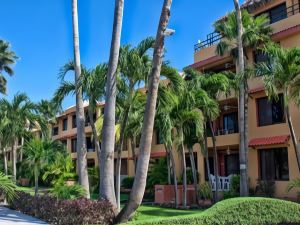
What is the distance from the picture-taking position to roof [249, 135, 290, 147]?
23.8 m

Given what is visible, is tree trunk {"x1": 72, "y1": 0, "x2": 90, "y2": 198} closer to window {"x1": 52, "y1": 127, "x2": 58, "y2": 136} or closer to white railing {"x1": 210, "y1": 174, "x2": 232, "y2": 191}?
white railing {"x1": 210, "y1": 174, "x2": 232, "y2": 191}

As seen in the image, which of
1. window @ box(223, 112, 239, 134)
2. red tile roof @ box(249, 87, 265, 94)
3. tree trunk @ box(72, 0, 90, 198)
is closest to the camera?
tree trunk @ box(72, 0, 90, 198)

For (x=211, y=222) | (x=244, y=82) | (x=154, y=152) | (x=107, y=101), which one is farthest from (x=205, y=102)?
(x=154, y=152)

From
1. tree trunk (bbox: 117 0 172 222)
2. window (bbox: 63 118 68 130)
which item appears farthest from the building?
window (bbox: 63 118 68 130)

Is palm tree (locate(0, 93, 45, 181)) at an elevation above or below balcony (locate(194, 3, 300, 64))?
below

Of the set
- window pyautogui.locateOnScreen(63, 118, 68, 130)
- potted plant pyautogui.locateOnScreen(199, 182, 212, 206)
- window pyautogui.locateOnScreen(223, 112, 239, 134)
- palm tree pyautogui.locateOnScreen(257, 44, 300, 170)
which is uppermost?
window pyautogui.locateOnScreen(63, 118, 68, 130)

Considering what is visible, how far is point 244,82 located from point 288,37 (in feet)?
16.3

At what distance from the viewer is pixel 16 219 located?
1734 cm

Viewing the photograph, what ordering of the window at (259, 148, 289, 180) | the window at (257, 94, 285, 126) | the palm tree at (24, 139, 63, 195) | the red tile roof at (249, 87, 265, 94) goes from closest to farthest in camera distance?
the palm tree at (24, 139, 63, 195)
the window at (259, 148, 289, 180)
the window at (257, 94, 285, 126)
the red tile roof at (249, 87, 265, 94)

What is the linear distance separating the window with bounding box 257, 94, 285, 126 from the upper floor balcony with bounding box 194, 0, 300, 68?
3.64 meters

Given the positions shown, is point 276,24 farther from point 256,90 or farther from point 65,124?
point 65,124

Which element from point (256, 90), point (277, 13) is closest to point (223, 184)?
point (256, 90)

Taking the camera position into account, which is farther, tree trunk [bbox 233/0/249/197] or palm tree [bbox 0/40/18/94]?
palm tree [bbox 0/40/18/94]

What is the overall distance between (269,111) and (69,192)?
1362 centimetres
